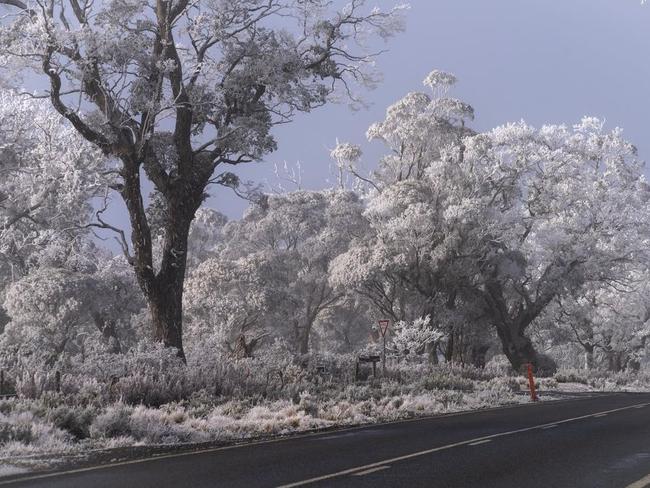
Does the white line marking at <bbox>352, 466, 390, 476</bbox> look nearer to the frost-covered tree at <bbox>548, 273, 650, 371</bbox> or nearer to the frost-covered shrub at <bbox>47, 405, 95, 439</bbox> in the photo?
the frost-covered shrub at <bbox>47, 405, 95, 439</bbox>

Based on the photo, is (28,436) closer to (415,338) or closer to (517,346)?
(415,338)

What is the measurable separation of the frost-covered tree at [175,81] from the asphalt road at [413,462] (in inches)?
356

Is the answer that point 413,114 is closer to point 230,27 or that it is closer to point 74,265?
point 74,265

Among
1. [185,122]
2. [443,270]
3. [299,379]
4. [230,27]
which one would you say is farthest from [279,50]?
[443,270]

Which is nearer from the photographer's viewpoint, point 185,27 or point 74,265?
point 185,27

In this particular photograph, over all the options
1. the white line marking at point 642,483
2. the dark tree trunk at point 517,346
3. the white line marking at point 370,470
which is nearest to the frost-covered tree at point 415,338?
the dark tree trunk at point 517,346

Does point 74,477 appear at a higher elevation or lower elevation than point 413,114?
lower

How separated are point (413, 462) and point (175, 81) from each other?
14.4 meters

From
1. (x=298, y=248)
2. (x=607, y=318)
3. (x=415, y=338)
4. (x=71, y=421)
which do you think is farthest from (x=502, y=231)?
(x=71, y=421)

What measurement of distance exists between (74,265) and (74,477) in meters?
32.6

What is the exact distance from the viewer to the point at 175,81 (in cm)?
2081

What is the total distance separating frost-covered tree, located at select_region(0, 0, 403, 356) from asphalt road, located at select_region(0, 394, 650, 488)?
9032 millimetres

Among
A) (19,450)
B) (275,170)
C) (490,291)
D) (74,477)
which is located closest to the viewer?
(74,477)

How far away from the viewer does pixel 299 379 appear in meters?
22.1
